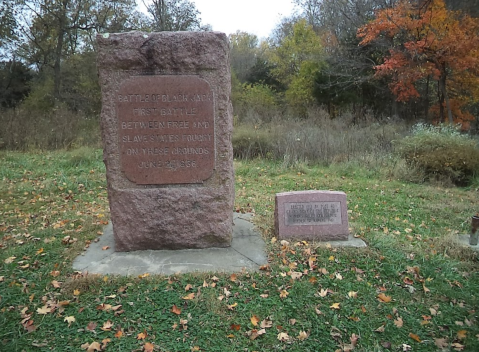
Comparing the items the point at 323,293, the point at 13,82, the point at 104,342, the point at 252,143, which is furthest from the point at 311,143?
the point at 13,82

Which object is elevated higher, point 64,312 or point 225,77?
point 225,77

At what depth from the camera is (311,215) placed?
4086mm

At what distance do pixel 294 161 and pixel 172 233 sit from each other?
5.94 m

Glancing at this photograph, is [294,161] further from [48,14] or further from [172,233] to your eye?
[48,14]

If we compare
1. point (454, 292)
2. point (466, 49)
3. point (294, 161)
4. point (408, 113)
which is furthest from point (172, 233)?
point (408, 113)

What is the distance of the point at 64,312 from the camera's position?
285cm

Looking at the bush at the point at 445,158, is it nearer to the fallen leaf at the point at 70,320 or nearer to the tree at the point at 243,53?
the fallen leaf at the point at 70,320

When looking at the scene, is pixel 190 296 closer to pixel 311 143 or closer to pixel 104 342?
pixel 104 342

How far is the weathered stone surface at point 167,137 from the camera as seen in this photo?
362 centimetres

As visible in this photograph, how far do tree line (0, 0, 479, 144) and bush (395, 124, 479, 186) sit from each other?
6060mm

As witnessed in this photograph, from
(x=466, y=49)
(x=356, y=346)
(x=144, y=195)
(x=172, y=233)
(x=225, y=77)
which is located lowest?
(x=356, y=346)

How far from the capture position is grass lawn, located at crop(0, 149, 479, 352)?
264cm

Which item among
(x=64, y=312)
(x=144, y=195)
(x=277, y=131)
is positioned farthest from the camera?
(x=277, y=131)

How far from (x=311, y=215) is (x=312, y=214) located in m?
0.02
